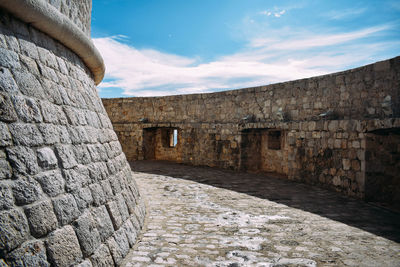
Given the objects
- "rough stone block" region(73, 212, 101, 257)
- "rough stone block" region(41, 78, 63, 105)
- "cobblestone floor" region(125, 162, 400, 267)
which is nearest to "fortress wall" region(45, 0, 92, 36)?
"rough stone block" region(41, 78, 63, 105)

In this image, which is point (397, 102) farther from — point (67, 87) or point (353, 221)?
point (67, 87)

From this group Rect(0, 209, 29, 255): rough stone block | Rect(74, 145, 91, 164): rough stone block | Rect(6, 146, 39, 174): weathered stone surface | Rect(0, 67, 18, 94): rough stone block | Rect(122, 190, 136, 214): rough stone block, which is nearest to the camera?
Rect(0, 209, 29, 255): rough stone block

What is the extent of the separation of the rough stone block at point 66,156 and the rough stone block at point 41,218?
45cm

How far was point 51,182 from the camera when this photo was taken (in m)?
2.23

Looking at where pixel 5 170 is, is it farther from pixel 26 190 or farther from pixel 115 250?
pixel 115 250

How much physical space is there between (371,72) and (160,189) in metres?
5.91

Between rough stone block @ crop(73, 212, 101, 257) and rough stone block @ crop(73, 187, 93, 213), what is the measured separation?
87 mm

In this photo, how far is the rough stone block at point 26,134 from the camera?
6.71 feet

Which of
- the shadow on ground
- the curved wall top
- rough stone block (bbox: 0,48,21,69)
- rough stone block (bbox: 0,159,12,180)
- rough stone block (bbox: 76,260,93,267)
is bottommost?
the shadow on ground

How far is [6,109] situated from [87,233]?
127 cm

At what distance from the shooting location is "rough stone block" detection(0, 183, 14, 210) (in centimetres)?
177

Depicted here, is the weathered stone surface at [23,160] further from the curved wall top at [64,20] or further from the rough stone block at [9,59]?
the curved wall top at [64,20]

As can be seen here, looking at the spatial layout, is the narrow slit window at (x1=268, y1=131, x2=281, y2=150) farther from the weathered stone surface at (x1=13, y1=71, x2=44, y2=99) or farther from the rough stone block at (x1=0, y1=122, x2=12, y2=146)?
the rough stone block at (x1=0, y1=122, x2=12, y2=146)

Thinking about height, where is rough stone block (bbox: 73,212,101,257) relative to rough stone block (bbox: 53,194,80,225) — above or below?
below
